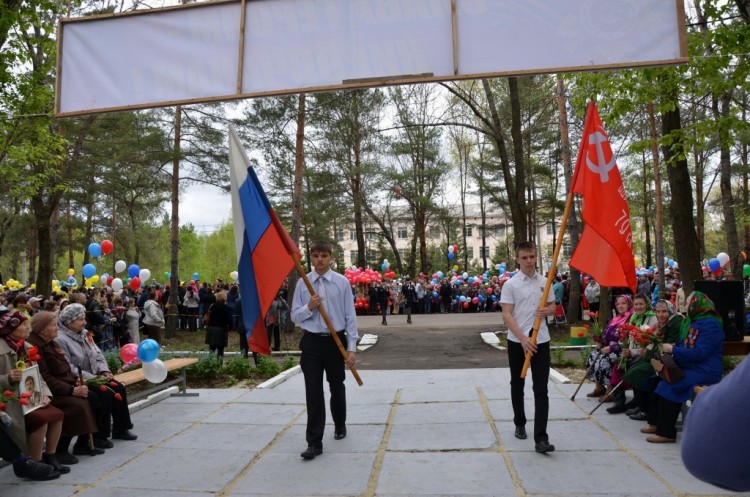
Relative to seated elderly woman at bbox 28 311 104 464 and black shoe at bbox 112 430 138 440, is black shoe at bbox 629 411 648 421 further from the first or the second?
seated elderly woman at bbox 28 311 104 464

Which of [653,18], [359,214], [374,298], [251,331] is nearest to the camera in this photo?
[653,18]

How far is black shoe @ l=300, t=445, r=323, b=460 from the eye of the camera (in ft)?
18.9

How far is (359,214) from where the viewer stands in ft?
130

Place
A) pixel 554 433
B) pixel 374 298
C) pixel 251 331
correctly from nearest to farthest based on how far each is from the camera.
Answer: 1. pixel 251 331
2. pixel 554 433
3. pixel 374 298

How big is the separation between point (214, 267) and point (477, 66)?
5902 cm

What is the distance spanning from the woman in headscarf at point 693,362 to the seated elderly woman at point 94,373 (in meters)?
5.27

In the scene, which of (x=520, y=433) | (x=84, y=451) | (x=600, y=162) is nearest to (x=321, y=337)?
(x=520, y=433)

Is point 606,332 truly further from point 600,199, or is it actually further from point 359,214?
point 359,214

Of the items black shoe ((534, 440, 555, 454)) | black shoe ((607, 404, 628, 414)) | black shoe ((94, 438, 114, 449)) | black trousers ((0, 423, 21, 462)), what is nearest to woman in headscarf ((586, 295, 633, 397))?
black shoe ((607, 404, 628, 414))

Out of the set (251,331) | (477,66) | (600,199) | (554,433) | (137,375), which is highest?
(477,66)

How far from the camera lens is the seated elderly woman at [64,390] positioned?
230 inches

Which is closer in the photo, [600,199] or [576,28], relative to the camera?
[576,28]

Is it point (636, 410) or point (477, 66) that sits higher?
point (477, 66)

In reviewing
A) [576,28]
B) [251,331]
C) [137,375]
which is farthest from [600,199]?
[137,375]
